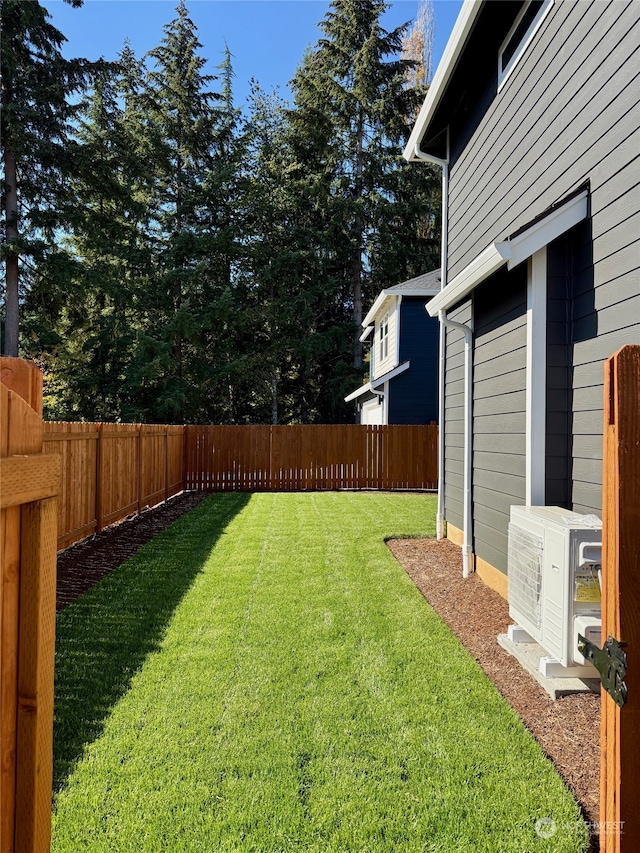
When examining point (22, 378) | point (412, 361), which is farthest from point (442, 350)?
point (412, 361)

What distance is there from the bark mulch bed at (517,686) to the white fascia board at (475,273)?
261cm

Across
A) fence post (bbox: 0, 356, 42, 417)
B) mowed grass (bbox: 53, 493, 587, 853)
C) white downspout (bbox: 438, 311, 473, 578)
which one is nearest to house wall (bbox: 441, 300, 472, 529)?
white downspout (bbox: 438, 311, 473, 578)

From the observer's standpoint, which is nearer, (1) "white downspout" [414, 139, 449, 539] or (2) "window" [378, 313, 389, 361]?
(1) "white downspout" [414, 139, 449, 539]

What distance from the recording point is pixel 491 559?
534 cm

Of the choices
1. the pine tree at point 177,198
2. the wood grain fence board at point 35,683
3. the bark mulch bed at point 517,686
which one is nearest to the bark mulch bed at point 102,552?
the bark mulch bed at point 517,686

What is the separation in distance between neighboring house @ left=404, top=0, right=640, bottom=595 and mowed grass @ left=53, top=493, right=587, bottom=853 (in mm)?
1449

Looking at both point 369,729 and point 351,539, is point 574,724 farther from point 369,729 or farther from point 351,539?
point 351,539

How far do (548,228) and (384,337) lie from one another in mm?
13221

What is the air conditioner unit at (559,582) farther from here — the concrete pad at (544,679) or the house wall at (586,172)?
the house wall at (586,172)

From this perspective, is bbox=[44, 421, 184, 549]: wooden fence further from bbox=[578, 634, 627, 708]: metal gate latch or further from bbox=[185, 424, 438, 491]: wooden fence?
bbox=[578, 634, 627, 708]: metal gate latch

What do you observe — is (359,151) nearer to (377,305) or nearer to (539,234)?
(377,305)

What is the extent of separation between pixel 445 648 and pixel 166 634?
6.09 ft

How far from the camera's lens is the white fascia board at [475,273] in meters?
4.07

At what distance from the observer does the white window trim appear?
13.6 feet
